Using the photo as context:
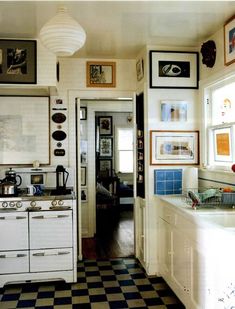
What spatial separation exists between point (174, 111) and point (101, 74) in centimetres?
100

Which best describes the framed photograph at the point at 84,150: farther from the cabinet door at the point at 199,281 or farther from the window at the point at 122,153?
the cabinet door at the point at 199,281

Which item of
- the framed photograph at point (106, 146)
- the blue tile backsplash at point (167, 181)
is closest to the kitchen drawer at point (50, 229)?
the blue tile backsplash at point (167, 181)

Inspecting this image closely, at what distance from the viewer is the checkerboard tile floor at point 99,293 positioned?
3137 mm

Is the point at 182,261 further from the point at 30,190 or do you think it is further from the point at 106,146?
the point at 106,146

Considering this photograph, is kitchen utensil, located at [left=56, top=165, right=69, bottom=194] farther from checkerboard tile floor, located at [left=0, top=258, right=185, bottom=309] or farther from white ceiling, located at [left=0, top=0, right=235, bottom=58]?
white ceiling, located at [left=0, top=0, right=235, bottom=58]

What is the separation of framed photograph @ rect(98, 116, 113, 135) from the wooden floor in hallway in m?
1.90

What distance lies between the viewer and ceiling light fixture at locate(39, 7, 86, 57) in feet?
7.07

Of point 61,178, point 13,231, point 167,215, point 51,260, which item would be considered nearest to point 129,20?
point 167,215

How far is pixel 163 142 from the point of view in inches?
152

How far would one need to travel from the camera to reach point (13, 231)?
347 centimetres

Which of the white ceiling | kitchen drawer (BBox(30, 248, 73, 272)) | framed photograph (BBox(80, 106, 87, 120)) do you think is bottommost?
kitchen drawer (BBox(30, 248, 73, 272))

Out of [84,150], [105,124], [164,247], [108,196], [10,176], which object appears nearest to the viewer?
[164,247]

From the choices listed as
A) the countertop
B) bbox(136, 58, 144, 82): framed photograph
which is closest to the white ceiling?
bbox(136, 58, 144, 82): framed photograph

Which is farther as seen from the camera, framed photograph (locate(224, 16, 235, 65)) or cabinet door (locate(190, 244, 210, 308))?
framed photograph (locate(224, 16, 235, 65))
